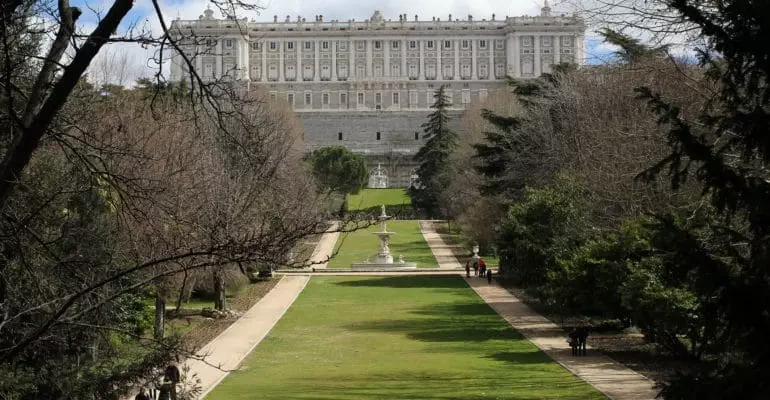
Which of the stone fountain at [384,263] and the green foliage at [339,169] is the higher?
the green foliage at [339,169]

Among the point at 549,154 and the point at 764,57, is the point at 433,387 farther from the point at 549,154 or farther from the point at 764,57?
the point at 549,154

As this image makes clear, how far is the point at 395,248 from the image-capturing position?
50.2 m

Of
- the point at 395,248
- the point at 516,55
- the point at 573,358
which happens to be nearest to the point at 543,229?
the point at 573,358

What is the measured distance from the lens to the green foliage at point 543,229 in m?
24.3

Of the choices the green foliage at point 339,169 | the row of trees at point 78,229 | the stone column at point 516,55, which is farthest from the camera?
the stone column at point 516,55

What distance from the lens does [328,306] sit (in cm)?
2764

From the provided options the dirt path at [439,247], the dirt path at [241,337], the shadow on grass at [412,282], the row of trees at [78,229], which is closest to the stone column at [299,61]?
the dirt path at [439,247]

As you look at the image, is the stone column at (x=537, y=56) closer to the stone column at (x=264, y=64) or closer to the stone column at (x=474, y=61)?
the stone column at (x=474, y=61)

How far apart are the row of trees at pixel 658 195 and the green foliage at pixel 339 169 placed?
1352cm

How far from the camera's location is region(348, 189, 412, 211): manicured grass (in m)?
71.3

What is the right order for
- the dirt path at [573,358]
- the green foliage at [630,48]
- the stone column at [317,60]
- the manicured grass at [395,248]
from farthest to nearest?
the stone column at [317,60] < the manicured grass at [395,248] < the green foliage at [630,48] < the dirt path at [573,358]

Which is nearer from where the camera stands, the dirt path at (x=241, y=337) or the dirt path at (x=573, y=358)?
the dirt path at (x=573, y=358)

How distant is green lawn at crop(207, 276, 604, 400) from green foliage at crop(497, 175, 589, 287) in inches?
68.6

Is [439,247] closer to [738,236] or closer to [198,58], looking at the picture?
[738,236]
